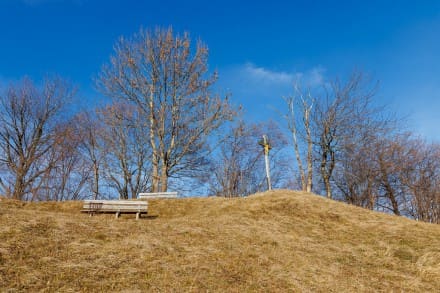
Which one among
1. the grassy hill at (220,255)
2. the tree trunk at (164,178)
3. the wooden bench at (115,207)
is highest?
the tree trunk at (164,178)

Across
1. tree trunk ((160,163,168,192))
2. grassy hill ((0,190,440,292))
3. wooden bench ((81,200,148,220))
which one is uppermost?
tree trunk ((160,163,168,192))

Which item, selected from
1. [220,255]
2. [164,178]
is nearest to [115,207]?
[220,255]

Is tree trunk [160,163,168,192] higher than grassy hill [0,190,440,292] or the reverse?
higher

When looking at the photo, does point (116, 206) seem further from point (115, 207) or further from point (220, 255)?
point (220, 255)

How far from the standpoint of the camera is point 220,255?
7.20m

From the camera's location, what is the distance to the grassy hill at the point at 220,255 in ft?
18.1

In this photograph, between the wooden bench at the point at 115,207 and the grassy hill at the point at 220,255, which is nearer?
the grassy hill at the point at 220,255

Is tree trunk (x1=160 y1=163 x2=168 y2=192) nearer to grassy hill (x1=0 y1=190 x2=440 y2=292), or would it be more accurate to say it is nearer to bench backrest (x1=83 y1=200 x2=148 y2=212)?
bench backrest (x1=83 y1=200 x2=148 y2=212)

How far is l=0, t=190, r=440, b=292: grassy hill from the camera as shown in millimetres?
5523

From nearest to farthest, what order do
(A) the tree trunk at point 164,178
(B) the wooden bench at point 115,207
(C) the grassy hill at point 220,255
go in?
(C) the grassy hill at point 220,255, (B) the wooden bench at point 115,207, (A) the tree trunk at point 164,178

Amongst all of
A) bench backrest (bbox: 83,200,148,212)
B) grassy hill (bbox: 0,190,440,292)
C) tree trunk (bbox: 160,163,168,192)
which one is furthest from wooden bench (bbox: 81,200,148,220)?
→ tree trunk (bbox: 160,163,168,192)

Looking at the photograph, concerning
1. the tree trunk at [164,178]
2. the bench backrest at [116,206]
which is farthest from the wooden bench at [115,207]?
the tree trunk at [164,178]

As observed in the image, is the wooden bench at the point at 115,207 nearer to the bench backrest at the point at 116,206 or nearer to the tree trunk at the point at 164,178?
the bench backrest at the point at 116,206

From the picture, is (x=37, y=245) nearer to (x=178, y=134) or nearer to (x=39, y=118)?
(x=178, y=134)
